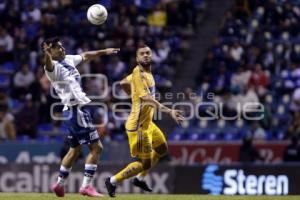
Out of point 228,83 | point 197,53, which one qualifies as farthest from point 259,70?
point 197,53

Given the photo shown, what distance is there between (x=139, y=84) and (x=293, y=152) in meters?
9.03

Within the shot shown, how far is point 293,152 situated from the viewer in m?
24.4

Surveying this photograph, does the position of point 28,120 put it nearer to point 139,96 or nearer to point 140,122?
point 140,122

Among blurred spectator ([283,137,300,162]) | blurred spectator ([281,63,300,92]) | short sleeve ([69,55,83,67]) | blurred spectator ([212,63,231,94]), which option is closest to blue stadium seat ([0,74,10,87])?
blurred spectator ([212,63,231,94])

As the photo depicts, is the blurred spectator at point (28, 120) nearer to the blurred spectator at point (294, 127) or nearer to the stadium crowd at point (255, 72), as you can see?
the stadium crowd at point (255, 72)

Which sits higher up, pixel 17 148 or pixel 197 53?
pixel 197 53

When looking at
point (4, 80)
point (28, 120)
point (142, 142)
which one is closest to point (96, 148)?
point (142, 142)

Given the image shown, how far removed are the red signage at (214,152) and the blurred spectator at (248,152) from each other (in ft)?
1.22

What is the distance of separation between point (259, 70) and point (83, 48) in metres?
5.26

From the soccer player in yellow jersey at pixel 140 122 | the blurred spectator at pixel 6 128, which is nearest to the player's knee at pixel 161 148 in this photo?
the soccer player in yellow jersey at pixel 140 122

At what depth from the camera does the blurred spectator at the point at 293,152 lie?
957 inches

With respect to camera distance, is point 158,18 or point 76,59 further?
point 158,18

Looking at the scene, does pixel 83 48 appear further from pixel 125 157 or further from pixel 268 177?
pixel 268 177

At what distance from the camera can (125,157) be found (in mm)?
24891
